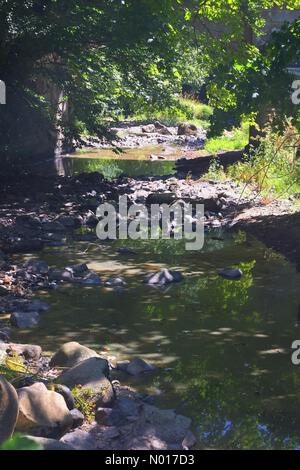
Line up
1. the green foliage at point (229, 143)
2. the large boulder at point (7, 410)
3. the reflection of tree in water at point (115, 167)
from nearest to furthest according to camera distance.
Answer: the large boulder at point (7, 410), the reflection of tree in water at point (115, 167), the green foliage at point (229, 143)

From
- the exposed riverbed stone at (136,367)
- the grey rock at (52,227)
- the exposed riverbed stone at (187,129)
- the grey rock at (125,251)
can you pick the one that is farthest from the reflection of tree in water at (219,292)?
the exposed riverbed stone at (187,129)

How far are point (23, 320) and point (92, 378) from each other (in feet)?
7.19

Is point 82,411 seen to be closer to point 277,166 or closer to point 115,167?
point 277,166

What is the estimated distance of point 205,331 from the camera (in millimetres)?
7582

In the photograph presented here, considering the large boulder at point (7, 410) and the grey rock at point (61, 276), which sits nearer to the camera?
the large boulder at point (7, 410)

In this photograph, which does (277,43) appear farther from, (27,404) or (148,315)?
(27,404)

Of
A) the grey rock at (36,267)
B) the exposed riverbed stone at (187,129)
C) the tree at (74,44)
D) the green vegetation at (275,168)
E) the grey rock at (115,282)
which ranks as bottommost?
the grey rock at (115,282)

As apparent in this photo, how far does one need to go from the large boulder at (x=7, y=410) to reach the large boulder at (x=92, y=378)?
43.9 inches

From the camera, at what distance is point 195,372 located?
6457mm

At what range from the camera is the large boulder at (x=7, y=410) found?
436cm

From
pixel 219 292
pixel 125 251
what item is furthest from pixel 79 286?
pixel 125 251

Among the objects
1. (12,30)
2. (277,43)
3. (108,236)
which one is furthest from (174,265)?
(12,30)

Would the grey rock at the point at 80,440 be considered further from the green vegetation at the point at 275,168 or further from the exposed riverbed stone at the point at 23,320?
the green vegetation at the point at 275,168

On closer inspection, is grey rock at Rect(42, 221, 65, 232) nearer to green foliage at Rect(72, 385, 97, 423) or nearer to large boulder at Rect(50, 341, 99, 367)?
large boulder at Rect(50, 341, 99, 367)
